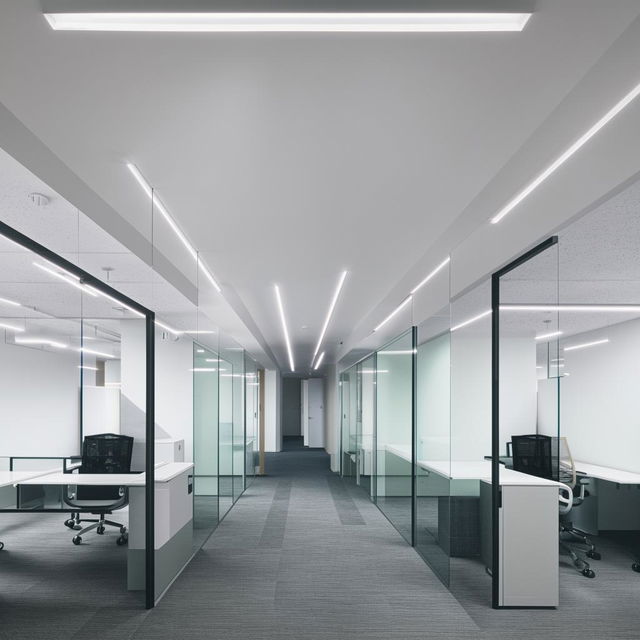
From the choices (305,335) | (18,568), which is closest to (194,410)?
(18,568)

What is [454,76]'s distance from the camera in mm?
2480

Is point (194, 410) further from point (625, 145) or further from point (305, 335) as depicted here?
point (305, 335)

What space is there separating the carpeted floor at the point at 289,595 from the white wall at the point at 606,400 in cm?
100

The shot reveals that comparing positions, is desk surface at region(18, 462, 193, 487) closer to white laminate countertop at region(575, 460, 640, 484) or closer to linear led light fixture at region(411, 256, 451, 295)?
linear led light fixture at region(411, 256, 451, 295)

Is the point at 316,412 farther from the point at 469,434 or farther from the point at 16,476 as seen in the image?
the point at 16,476

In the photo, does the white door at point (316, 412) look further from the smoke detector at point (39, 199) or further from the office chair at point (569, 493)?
the smoke detector at point (39, 199)

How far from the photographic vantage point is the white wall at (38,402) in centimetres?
331

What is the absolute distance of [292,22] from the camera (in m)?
2.11

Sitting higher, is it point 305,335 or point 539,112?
point 539,112

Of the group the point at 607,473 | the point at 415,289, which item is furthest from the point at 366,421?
the point at 607,473

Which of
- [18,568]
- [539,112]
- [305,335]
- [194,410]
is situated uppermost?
[539,112]

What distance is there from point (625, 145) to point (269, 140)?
5.34 feet

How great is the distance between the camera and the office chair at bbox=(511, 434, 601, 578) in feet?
14.9

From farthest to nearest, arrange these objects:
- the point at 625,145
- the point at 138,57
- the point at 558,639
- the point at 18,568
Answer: the point at 18,568
the point at 558,639
the point at 625,145
the point at 138,57
